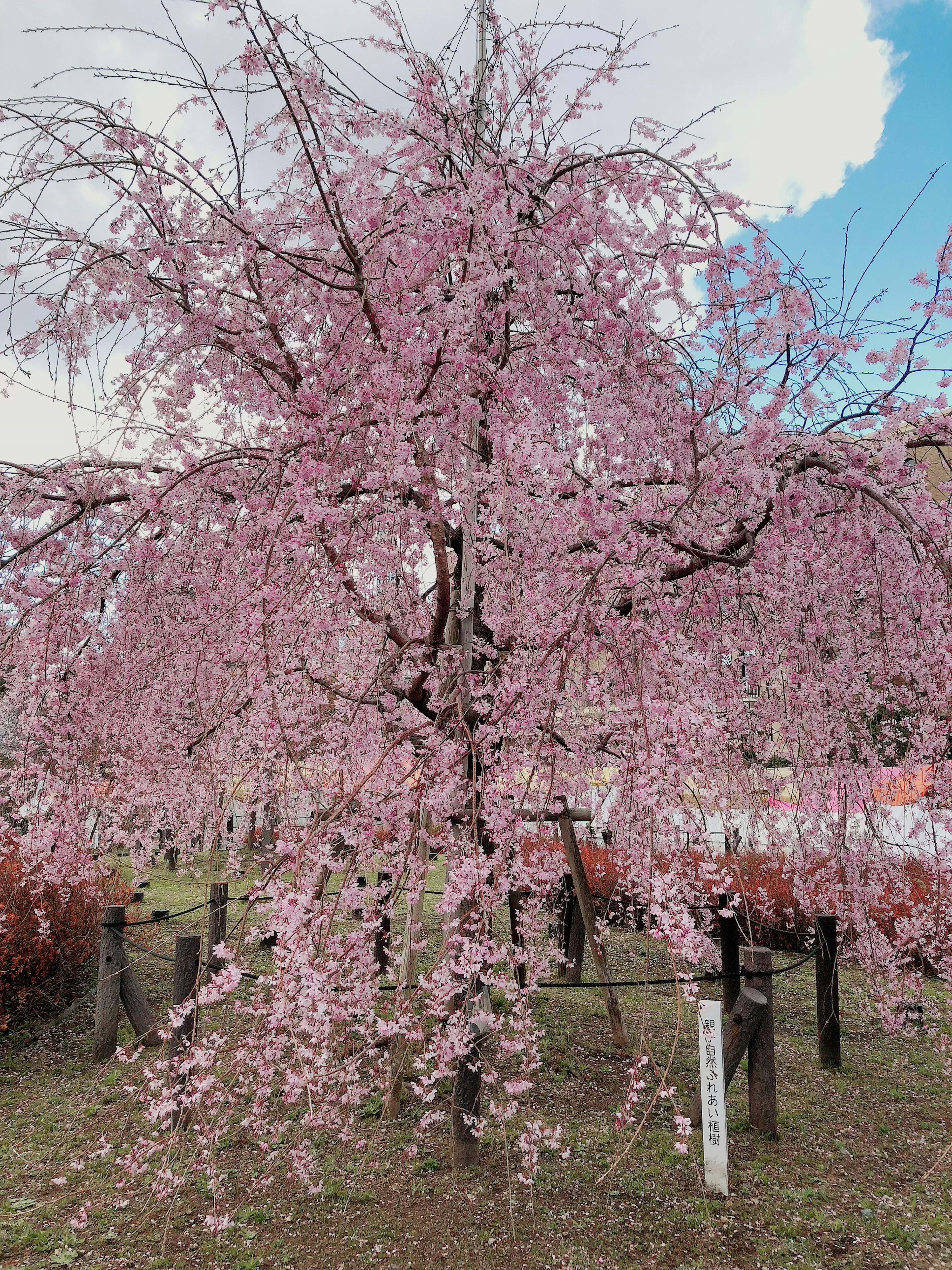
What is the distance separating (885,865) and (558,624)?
3.26 meters

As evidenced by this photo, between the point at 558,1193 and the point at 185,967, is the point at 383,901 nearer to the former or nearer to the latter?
the point at 185,967

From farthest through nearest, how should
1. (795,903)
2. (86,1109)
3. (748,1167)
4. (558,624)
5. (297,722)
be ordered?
(795,903) → (86,1109) → (297,722) → (748,1167) → (558,624)

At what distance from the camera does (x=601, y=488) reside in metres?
3.19

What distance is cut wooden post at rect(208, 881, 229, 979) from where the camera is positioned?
4.47 m

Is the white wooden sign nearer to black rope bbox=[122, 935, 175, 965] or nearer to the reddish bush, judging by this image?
black rope bbox=[122, 935, 175, 965]

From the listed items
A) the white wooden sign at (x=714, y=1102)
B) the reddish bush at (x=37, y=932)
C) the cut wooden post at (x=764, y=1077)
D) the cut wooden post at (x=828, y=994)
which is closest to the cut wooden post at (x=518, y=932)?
the white wooden sign at (x=714, y=1102)

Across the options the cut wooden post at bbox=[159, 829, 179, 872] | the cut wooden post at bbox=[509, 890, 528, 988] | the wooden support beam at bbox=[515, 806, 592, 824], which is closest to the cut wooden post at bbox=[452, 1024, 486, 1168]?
the cut wooden post at bbox=[509, 890, 528, 988]

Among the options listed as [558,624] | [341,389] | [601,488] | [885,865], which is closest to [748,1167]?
[885,865]

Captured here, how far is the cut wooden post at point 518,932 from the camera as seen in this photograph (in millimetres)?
3180

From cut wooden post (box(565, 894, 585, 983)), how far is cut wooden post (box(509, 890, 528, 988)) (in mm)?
485

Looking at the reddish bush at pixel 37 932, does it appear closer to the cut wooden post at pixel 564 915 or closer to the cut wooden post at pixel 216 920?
the cut wooden post at pixel 216 920

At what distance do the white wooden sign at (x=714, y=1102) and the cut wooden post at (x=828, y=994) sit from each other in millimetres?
1986

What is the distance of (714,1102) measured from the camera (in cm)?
344

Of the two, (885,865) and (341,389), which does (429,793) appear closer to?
(341,389)
